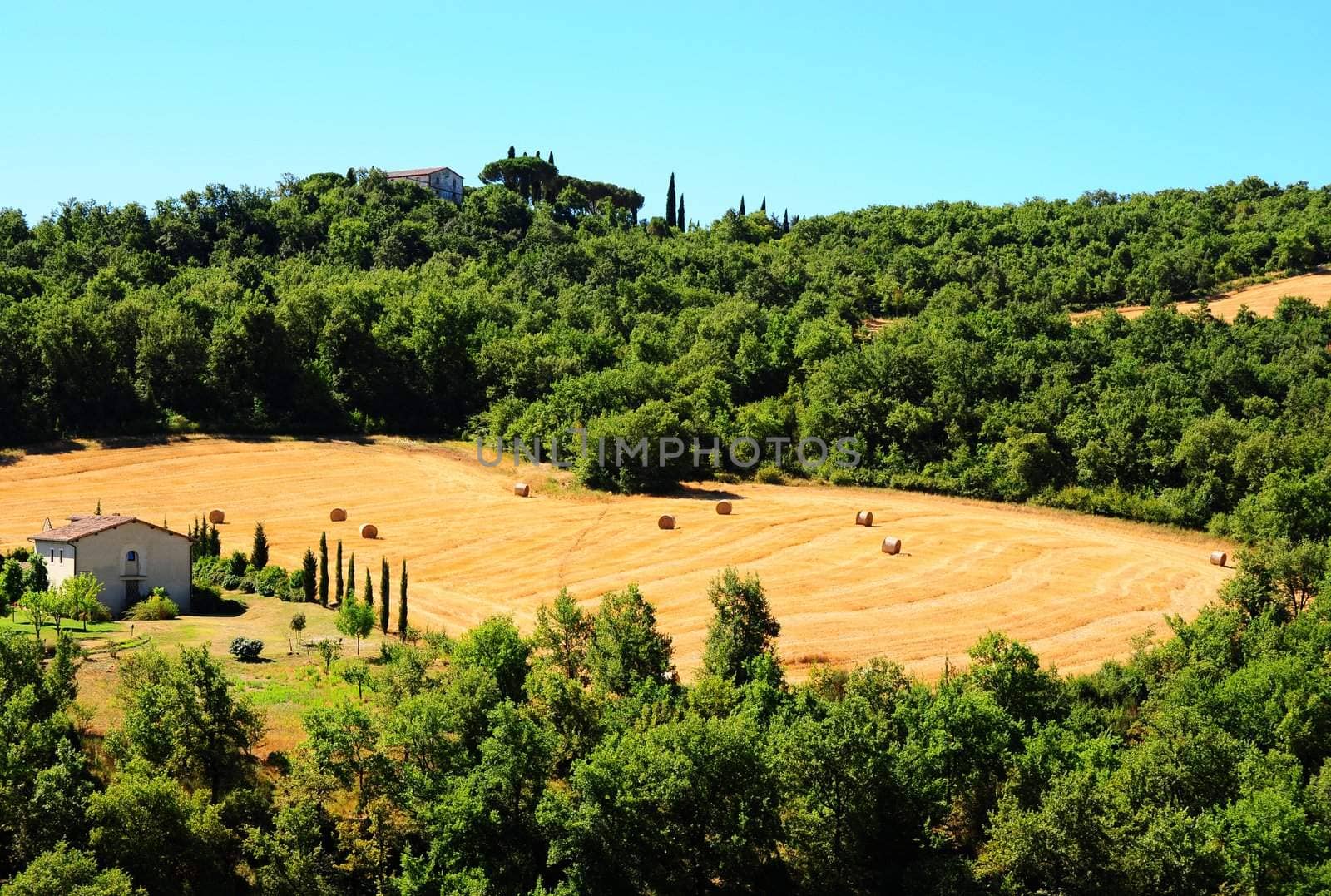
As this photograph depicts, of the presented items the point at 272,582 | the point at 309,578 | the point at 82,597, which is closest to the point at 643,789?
the point at 82,597

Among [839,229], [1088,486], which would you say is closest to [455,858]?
[1088,486]

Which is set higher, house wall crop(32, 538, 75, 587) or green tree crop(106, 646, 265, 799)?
house wall crop(32, 538, 75, 587)

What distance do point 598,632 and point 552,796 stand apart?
329 inches

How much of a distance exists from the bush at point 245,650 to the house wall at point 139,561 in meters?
8.00

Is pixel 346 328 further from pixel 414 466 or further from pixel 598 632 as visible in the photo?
pixel 598 632

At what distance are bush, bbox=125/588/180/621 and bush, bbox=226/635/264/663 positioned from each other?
5.82 metres

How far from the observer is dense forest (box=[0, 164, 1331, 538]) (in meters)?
67.9

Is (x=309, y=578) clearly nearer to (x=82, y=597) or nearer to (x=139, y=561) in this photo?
(x=139, y=561)

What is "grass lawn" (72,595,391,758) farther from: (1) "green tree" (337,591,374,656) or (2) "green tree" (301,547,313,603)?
(2) "green tree" (301,547,313,603)

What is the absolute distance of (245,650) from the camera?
38.3m

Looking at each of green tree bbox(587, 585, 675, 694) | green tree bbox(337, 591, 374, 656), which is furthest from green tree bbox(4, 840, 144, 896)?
green tree bbox(337, 591, 374, 656)

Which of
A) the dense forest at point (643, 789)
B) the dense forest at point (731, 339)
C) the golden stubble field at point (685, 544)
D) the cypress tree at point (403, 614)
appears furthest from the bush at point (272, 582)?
the dense forest at point (731, 339)

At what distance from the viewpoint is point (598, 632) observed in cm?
3584

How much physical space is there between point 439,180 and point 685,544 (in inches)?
3590
